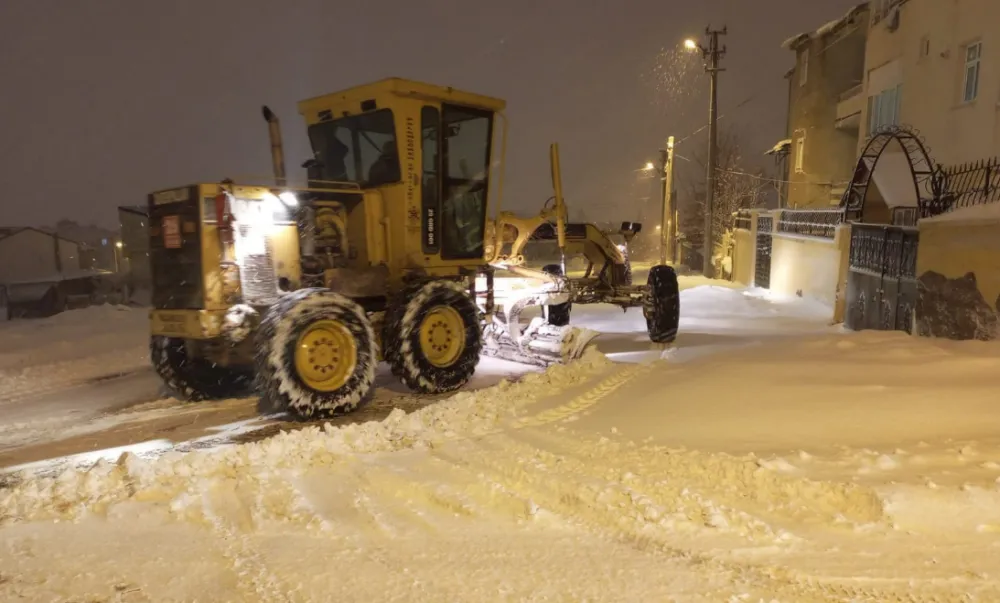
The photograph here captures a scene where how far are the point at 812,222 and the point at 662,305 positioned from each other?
7554 mm

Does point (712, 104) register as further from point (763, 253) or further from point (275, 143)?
point (275, 143)

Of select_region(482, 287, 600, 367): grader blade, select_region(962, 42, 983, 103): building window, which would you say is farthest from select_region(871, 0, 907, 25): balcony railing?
select_region(482, 287, 600, 367): grader blade

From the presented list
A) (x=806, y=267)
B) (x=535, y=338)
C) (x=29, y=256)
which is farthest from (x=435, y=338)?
(x=29, y=256)

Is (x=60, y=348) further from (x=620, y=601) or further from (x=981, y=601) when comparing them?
(x=981, y=601)

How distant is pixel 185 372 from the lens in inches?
295

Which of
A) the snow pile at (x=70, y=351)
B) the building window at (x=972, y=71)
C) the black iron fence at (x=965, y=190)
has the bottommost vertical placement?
the snow pile at (x=70, y=351)

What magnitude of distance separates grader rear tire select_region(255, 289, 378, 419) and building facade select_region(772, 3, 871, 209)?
80.6 ft

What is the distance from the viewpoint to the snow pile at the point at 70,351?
9.17m

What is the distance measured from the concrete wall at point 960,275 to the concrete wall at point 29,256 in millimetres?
49414

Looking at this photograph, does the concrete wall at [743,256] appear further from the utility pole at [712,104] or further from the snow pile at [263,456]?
the snow pile at [263,456]

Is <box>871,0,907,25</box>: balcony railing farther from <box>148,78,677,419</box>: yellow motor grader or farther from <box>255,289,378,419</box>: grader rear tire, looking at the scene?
<box>255,289,378,419</box>: grader rear tire

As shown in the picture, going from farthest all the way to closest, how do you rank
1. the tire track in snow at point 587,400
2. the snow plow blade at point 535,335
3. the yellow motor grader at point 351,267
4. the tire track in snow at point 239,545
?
the snow plow blade at point 535,335 → the yellow motor grader at point 351,267 → the tire track in snow at point 587,400 → the tire track in snow at point 239,545

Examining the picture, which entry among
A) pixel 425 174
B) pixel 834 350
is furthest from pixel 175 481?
pixel 834 350

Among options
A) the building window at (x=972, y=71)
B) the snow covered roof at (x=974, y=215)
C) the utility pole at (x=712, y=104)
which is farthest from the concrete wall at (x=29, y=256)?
the snow covered roof at (x=974, y=215)
